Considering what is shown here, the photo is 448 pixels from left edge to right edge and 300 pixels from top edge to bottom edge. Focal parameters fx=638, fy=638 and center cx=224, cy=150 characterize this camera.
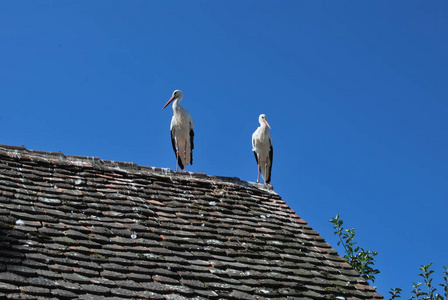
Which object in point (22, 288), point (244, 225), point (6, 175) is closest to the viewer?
point (22, 288)

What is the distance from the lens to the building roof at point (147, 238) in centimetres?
554

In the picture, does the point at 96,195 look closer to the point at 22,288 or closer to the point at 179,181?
the point at 179,181

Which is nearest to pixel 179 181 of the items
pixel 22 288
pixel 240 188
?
pixel 240 188

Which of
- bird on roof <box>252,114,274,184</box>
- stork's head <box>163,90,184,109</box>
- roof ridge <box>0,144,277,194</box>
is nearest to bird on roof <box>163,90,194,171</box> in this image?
stork's head <box>163,90,184,109</box>

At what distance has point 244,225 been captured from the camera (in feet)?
24.7

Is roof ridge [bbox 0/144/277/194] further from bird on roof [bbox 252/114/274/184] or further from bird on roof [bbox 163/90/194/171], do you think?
bird on roof [bbox 252/114/274/184]

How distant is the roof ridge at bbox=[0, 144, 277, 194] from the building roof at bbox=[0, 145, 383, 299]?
18mm

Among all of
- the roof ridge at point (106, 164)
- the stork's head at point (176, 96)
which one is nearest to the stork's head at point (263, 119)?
the stork's head at point (176, 96)

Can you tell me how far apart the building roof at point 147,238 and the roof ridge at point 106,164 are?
0.06 ft

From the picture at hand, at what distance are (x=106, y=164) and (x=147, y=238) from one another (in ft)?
6.19

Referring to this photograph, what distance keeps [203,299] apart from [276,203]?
3009 millimetres

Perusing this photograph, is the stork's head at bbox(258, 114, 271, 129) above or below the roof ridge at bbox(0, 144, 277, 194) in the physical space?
above

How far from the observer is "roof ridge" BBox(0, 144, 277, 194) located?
7789mm

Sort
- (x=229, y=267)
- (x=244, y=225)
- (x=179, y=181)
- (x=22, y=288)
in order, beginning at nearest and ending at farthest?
(x=22, y=288) → (x=229, y=267) → (x=244, y=225) → (x=179, y=181)
